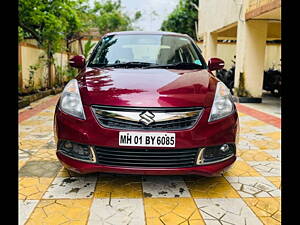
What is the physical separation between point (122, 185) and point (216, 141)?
928 millimetres

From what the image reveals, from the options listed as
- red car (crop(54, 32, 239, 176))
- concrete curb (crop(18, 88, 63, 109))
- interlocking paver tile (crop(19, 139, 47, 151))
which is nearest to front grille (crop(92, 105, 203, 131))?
red car (crop(54, 32, 239, 176))

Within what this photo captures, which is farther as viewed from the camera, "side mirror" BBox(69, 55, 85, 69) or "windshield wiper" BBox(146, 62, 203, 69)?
"side mirror" BBox(69, 55, 85, 69)

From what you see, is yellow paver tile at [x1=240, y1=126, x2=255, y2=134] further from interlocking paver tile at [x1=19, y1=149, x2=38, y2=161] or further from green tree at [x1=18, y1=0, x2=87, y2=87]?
green tree at [x1=18, y1=0, x2=87, y2=87]

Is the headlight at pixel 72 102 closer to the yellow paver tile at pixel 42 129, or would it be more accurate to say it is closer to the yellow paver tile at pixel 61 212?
the yellow paver tile at pixel 61 212

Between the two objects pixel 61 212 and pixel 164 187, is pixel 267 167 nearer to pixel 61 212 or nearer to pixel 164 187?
pixel 164 187

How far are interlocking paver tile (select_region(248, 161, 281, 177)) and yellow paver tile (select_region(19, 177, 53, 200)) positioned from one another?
2142 mm

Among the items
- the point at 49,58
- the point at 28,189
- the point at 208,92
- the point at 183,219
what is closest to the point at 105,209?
the point at 183,219

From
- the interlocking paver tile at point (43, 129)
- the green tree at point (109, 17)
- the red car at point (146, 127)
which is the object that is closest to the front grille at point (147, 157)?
the red car at point (146, 127)

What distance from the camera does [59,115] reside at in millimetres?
2461

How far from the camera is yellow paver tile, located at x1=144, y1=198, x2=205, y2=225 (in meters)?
2.06

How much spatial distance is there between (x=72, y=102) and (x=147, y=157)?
788 mm

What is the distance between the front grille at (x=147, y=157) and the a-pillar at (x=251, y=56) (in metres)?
6.38

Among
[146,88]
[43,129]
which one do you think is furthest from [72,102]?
[43,129]

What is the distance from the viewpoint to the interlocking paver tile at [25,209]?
6.74 ft
